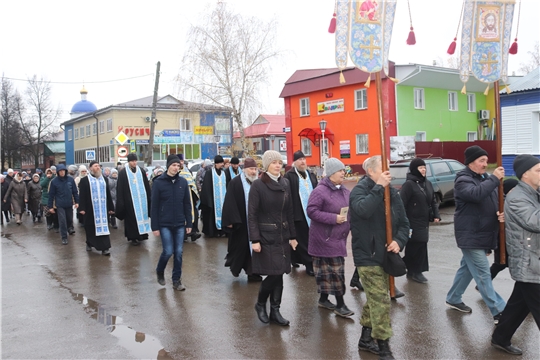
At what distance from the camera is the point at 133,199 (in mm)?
11000

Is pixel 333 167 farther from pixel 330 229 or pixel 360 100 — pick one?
pixel 360 100

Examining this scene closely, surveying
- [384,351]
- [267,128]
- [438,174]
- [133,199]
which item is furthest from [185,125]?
[384,351]

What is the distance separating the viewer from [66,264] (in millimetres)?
9383

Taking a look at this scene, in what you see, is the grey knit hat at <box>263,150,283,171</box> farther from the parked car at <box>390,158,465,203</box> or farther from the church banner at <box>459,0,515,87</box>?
the parked car at <box>390,158,465,203</box>

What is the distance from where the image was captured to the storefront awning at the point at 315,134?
35.6 metres

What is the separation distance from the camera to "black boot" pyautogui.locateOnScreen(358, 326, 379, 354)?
4.65 metres

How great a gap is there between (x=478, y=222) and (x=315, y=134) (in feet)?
102

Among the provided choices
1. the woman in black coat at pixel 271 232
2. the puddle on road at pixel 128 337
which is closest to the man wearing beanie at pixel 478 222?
the woman in black coat at pixel 271 232

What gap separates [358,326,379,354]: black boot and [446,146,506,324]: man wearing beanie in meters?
1.49

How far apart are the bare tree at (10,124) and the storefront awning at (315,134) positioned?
32.6 meters

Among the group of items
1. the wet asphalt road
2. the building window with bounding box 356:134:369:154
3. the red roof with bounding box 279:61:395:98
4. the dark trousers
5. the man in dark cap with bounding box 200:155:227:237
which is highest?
the red roof with bounding box 279:61:395:98

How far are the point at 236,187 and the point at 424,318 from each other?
10.8 ft

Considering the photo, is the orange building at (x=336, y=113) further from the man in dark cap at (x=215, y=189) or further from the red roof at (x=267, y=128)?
the man in dark cap at (x=215, y=189)

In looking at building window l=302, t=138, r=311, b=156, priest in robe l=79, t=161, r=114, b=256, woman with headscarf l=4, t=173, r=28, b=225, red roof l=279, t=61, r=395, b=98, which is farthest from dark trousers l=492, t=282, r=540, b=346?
building window l=302, t=138, r=311, b=156
